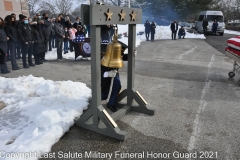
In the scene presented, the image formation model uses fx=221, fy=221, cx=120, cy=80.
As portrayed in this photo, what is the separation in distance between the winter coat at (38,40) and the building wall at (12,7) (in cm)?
391

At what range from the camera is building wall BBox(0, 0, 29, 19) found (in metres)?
10.8

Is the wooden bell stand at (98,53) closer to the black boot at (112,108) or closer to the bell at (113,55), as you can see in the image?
the black boot at (112,108)

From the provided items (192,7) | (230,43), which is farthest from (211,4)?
(230,43)

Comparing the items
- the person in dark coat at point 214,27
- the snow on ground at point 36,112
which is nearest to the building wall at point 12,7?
the snow on ground at point 36,112

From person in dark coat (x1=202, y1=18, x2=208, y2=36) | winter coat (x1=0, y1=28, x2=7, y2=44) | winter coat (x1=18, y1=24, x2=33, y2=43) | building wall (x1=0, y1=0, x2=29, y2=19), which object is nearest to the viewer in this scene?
winter coat (x1=0, y1=28, x2=7, y2=44)

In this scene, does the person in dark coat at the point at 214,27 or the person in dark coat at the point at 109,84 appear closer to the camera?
the person in dark coat at the point at 109,84

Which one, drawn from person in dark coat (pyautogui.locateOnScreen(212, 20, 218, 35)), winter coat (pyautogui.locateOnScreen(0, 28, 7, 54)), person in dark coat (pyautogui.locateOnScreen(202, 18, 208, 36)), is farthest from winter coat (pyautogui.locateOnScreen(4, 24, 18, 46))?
person in dark coat (pyautogui.locateOnScreen(212, 20, 218, 35))

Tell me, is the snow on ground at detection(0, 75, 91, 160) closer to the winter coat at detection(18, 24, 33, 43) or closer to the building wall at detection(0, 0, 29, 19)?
the winter coat at detection(18, 24, 33, 43)

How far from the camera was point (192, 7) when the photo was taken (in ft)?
116

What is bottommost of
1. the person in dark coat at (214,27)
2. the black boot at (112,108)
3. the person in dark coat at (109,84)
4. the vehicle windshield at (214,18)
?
the black boot at (112,108)

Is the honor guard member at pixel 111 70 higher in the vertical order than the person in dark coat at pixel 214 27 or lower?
lower

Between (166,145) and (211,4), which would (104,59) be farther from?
(211,4)

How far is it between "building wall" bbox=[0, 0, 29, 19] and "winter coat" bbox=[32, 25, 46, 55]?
391 centimetres

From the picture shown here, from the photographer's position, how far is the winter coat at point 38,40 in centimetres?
802
